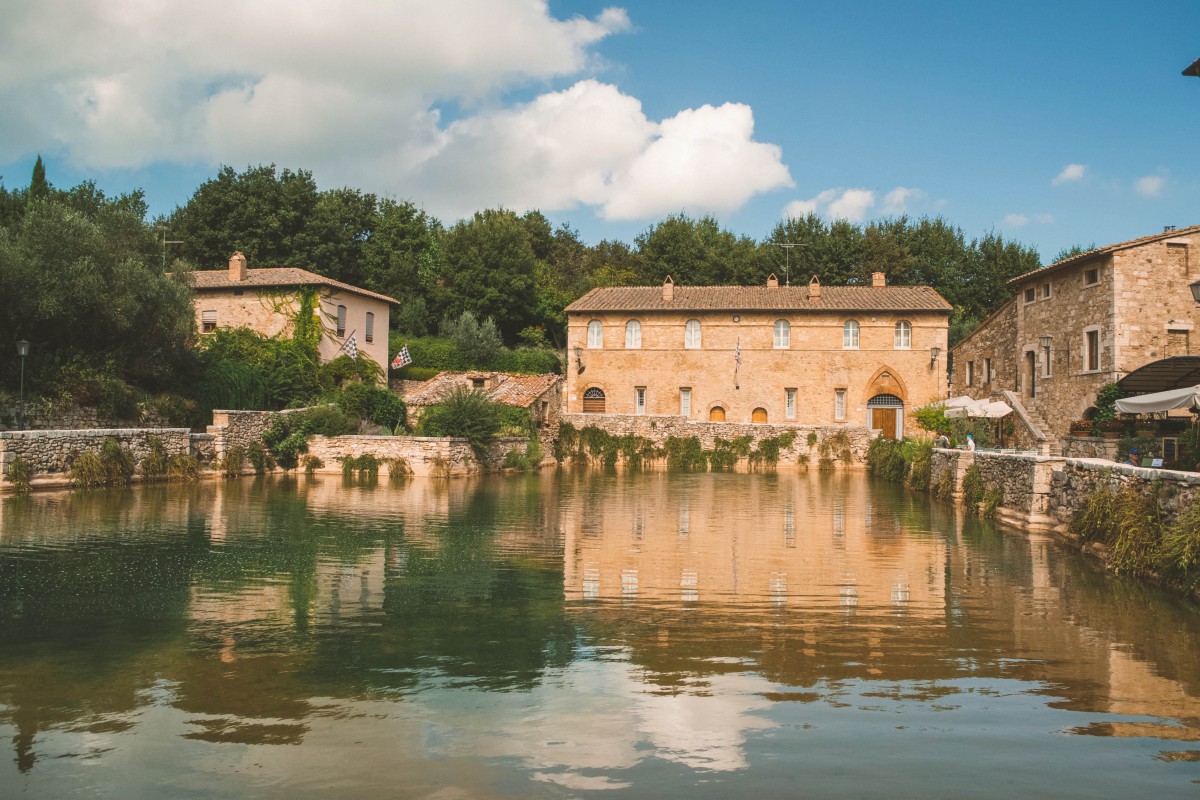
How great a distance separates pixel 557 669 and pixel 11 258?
19861 millimetres

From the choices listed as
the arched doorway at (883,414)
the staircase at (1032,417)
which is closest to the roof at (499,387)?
the arched doorway at (883,414)

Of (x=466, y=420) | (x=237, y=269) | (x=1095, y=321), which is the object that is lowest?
(x=466, y=420)

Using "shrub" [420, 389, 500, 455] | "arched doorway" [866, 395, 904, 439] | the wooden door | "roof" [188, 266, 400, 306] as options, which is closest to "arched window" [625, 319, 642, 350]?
"arched doorway" [866, 395, 904, 439]

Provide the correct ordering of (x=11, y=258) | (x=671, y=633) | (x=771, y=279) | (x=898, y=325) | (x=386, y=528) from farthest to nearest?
(x=771, y=279)
(x=898, y=325)
(x=11, y=258)
(x=386, y=528)
(x=671, y=633)

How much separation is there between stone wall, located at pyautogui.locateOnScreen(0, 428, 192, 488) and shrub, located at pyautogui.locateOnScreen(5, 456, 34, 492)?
0.06m

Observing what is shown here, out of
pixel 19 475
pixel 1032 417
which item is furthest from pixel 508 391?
pixel 1032 417

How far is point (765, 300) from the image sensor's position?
3950cm

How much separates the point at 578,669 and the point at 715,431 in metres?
27.8

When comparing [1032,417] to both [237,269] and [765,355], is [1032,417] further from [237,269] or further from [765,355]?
[237,269]

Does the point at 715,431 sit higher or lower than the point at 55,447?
higher

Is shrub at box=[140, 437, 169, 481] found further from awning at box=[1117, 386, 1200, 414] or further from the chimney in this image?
awning at box=[1117, 386, 1200, 414]

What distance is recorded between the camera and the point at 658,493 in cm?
2216

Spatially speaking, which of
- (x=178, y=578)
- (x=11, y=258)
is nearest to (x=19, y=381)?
(x=11, y=258)

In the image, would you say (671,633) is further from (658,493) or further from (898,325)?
(898,325)
